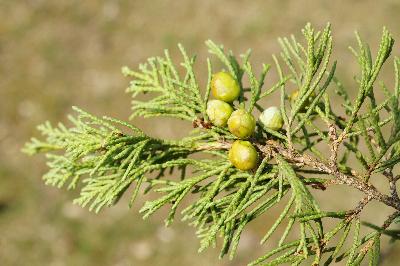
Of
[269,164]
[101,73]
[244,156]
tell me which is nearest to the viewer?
[244,156]

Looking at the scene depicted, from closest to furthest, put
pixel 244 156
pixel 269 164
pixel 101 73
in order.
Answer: pixel 244 156
pixel 269 164
pixel 101 73

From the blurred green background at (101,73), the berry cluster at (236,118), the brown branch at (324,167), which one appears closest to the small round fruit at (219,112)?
the berry cluster at (236,118)

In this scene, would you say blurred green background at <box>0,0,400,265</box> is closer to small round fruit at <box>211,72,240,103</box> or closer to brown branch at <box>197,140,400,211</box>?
brown branch at <box>197,140,400,211</box>

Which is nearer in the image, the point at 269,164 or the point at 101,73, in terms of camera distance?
the point at 269,164

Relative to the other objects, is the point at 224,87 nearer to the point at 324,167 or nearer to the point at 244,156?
the point at 244,156

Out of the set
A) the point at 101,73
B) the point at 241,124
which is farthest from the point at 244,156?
the point at 101,73

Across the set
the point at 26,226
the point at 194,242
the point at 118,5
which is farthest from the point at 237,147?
the point at 118,5

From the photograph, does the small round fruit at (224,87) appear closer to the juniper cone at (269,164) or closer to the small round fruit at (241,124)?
the juniper cone at (269,164)
